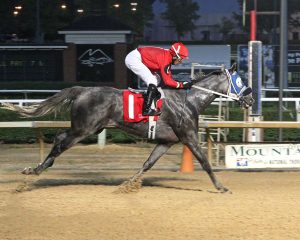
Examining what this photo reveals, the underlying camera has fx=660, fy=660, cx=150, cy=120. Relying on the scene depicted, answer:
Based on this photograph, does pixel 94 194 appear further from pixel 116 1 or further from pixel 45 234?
pixel 116 1

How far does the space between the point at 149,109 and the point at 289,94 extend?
17.6m

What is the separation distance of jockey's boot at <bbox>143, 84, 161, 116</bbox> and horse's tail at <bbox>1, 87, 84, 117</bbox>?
1010 millimetres

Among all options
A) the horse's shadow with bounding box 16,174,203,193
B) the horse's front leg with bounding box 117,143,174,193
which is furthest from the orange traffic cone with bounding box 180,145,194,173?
the horse's front leg with bounding box 117,143,174,193

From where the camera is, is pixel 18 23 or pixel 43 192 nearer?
pixel 43 192

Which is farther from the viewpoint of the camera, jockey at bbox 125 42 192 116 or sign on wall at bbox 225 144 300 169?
sign on wall at bbox 225 144 300 169

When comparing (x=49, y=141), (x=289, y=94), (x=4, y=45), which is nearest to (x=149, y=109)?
(x=49, y=141)

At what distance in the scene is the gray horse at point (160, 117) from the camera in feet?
28.4

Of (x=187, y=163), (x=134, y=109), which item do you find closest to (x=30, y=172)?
(x=134, y=109)

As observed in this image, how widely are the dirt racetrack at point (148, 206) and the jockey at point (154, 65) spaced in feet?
4.18

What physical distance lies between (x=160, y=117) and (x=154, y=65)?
0.69 metres

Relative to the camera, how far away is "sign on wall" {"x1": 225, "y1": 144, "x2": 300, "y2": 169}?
10742mm

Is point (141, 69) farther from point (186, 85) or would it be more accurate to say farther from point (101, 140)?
point (101, 140)

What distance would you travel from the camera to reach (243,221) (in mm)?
6801

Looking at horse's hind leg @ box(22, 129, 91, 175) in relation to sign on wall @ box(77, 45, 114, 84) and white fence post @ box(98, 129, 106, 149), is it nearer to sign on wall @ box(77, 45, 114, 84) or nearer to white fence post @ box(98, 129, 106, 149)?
white fence post @ box(98, 129, 106, 149)
